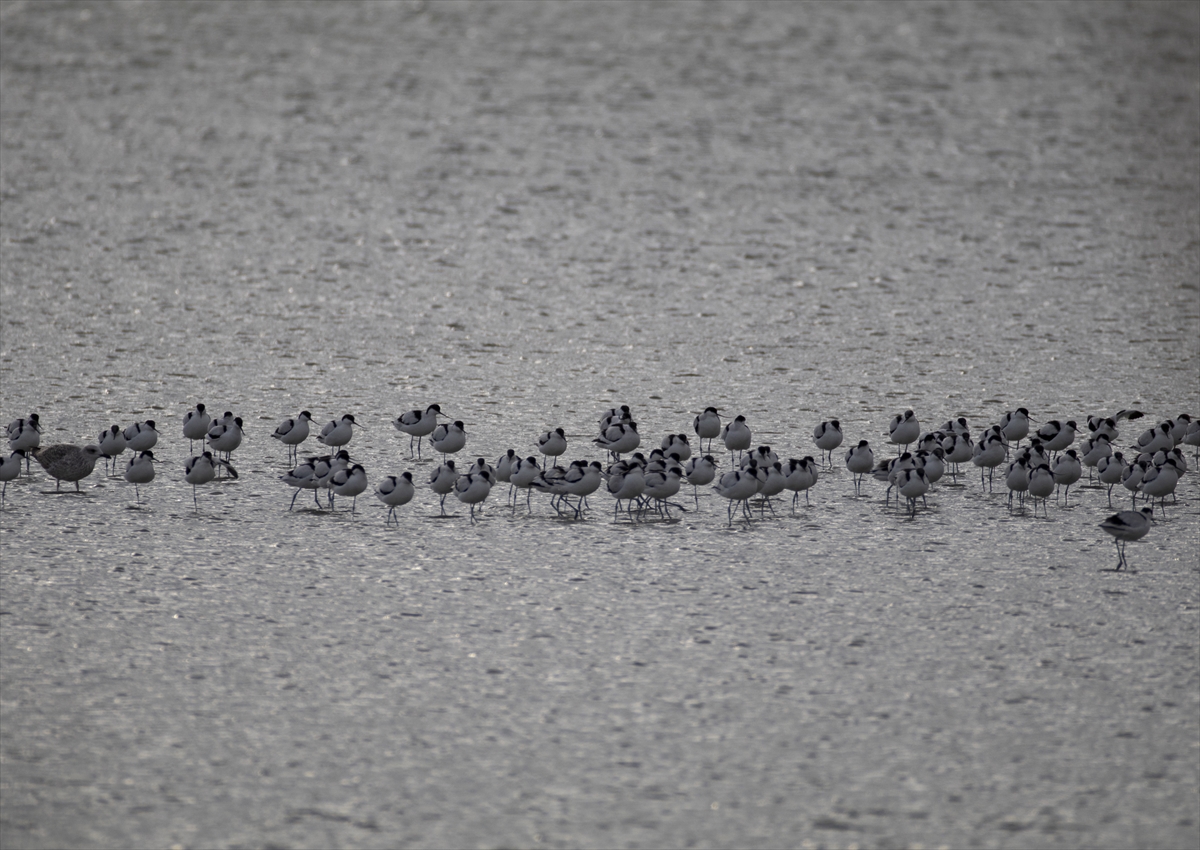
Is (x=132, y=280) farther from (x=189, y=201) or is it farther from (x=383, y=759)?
(x=383, y=759)

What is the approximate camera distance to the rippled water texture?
6812mm

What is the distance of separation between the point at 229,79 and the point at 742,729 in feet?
79.0

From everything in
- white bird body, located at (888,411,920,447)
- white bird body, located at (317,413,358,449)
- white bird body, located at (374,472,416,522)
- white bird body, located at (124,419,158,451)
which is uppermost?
white bird body, located at (888,411,920,447)

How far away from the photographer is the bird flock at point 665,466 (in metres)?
10.5

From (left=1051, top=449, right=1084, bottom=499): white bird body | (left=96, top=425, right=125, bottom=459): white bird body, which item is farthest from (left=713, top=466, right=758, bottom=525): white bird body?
(left=96, top=425, right=125, bottom=459): white bird body

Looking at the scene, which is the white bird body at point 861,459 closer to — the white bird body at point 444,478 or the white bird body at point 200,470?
the white bird body at point 444,478

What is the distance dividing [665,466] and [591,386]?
448cm

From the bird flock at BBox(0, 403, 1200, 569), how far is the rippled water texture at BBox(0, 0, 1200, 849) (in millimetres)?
294

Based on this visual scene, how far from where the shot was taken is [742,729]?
7238 millimetres

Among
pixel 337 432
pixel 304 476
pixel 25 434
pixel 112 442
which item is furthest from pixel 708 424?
pixel 25 434

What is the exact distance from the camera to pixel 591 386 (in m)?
14.9

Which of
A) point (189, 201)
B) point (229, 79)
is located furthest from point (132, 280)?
point (229, 79)

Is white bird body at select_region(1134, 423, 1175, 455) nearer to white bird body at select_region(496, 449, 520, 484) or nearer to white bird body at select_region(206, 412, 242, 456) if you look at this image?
white bird body at select_region(496, 449, 520, 484)

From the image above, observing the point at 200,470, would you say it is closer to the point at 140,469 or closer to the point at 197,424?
the point at 140,469
